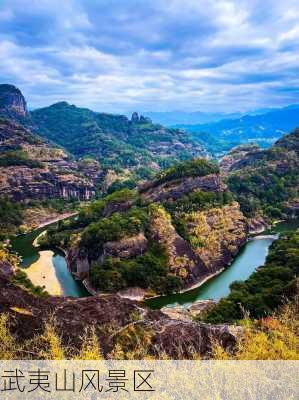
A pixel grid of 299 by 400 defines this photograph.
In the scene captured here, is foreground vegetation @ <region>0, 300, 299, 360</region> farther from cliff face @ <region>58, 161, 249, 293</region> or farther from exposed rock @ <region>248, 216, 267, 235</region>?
exposed rock @ <region>248, 216, 267, 235</region>

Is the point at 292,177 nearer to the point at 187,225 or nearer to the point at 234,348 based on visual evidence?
the point at 187,225

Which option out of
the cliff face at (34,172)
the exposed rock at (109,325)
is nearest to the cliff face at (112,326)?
the exposed rock at (109,325)

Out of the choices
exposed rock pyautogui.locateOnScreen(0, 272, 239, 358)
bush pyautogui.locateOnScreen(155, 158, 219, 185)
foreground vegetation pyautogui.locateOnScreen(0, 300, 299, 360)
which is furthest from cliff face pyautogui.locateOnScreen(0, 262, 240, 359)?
bush pyautogui.locateOnScreen(155, 158, 219, 185)

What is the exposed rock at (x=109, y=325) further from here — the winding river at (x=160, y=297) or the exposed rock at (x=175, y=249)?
the exposed rock at (x=175, y=249)

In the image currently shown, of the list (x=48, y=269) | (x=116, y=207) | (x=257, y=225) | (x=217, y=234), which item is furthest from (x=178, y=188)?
(x=48, y=269)

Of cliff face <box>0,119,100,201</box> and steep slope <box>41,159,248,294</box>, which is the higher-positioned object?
cliff face <box>0,119,100,201</box>
